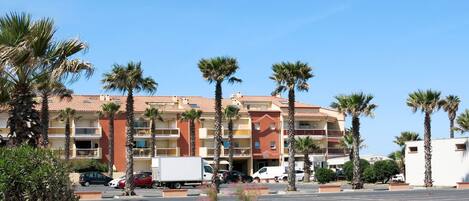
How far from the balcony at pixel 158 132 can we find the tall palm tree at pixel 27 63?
6526cm

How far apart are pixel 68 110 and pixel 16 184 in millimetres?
67447

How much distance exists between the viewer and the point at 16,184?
11297 mm

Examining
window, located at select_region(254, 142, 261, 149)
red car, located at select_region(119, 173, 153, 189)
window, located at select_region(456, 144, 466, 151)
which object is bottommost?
red car, located at select_region(119, 173, 153, 189)

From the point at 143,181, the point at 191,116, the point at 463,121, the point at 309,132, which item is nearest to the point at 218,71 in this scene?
the point at 143,181

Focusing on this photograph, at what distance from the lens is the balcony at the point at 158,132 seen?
279ft

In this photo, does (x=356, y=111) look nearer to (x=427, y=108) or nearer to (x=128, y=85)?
(x=427, y=108)

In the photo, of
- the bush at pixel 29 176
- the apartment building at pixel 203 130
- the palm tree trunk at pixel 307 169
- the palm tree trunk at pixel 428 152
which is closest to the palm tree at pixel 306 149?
the palm tree trunk at pixel 307 169

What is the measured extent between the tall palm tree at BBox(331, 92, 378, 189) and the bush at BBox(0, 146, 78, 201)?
1575 inches

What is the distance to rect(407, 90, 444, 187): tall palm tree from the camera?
52.1 m

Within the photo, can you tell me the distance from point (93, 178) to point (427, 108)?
32898mm

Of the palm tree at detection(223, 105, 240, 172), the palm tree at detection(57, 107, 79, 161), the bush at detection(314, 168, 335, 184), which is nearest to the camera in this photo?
the bush at detection(314, 168, 335, 184)

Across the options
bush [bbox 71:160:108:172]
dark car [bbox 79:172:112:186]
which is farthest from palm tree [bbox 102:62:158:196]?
bush [bbox 71:160:108:172]

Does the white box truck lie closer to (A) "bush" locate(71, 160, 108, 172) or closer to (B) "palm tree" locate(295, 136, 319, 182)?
(B) "palm tree" locate(295, 136, 319, 182)

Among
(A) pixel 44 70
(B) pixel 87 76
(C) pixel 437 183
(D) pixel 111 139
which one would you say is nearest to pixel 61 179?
(A) pixel 44 70
